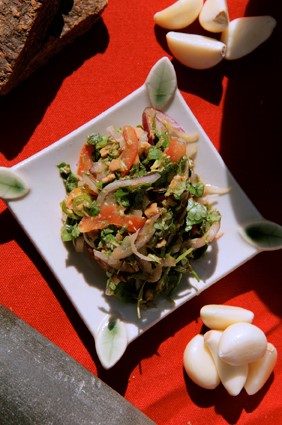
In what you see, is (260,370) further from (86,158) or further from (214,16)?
(214,16)

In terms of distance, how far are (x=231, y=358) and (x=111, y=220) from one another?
0.50 meters

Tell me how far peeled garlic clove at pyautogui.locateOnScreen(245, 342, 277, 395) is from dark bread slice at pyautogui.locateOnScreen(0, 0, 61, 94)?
1.03 meters

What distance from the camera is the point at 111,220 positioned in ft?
5.44

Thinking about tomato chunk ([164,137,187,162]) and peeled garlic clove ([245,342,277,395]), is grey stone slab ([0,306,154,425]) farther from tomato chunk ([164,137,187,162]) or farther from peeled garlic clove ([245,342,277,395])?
tomato chunk ([164,137,187,162])

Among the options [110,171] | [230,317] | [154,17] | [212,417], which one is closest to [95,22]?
[154,17]

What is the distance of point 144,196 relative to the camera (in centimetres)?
166

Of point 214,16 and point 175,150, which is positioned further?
point 214,16

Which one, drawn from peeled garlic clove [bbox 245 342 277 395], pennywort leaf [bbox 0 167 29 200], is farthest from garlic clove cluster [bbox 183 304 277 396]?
pennywort leaf [bbox 0 167 29 200]

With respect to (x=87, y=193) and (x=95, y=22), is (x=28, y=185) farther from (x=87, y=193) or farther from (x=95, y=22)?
(x=95, y=22)

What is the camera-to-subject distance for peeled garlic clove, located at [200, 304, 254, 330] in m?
1.85

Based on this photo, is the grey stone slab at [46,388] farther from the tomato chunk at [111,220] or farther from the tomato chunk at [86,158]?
the tomato chunk at [86,158]

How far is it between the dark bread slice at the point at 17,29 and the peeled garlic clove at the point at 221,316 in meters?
0.82

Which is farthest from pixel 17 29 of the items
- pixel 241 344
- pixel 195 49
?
pixel 241 344

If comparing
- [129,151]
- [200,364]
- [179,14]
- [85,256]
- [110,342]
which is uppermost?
[179,14]
